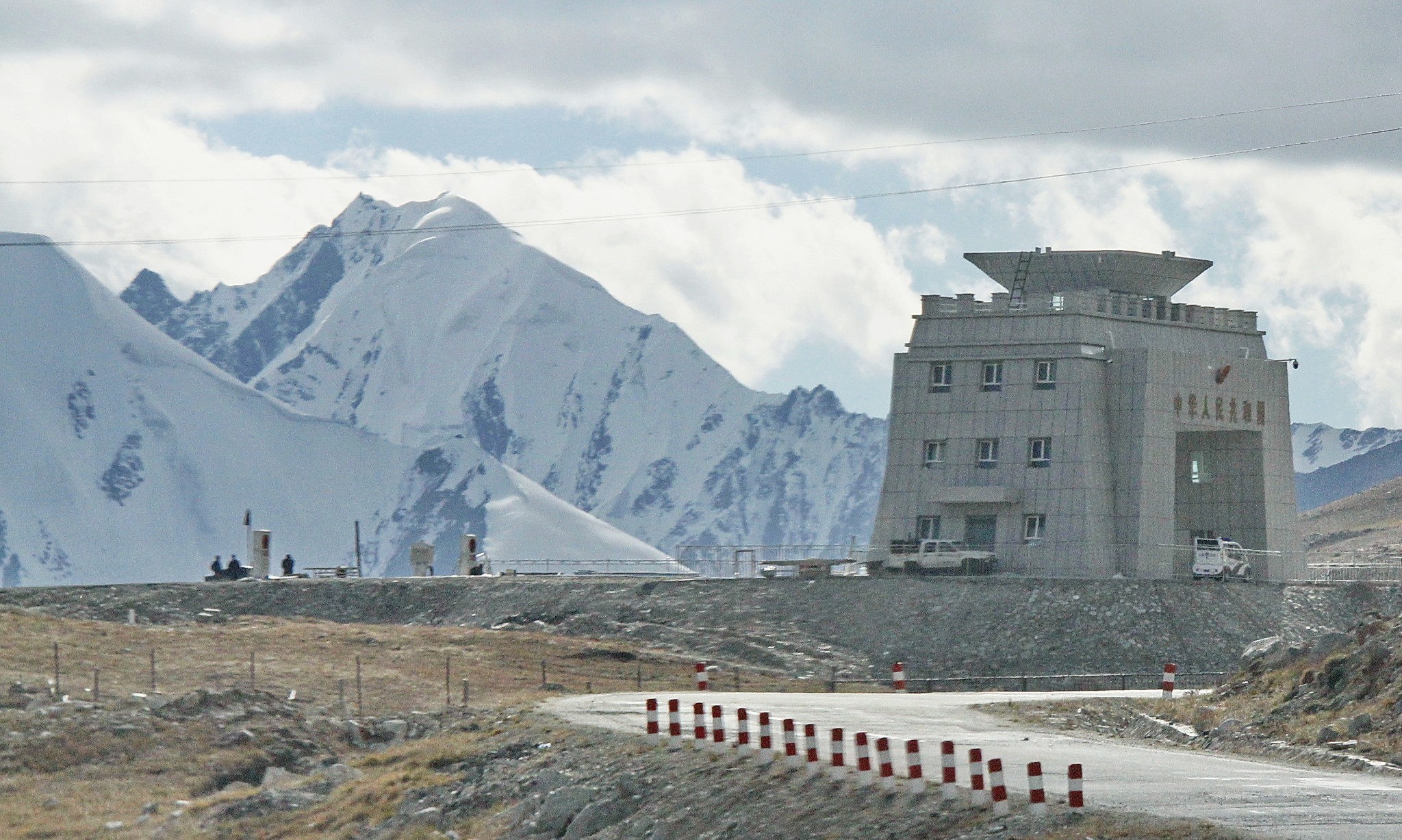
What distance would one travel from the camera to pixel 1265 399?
278 ft

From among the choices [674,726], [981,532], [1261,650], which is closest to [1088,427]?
[981,532]

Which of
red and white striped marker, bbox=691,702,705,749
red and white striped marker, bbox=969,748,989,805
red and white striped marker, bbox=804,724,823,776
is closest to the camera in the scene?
red and white striped marker, bbox=969,748,989,805

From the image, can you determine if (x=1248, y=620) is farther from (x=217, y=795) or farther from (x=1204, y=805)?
(x=1204, y=805)

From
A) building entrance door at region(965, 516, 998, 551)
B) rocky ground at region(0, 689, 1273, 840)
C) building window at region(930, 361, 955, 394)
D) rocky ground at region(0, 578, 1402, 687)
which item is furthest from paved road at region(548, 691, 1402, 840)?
building window at region(930, 361, 955, 394)

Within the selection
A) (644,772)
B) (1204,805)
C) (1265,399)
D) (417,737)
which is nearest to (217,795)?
(417,737)

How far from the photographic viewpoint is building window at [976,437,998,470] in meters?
82.6

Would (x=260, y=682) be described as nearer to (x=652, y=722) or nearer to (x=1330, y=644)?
(x=652, y=722)

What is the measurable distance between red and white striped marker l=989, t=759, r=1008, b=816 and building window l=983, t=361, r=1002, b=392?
5404 centimetres

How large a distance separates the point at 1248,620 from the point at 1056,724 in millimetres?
31042

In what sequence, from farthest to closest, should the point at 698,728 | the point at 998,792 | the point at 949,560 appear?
1. the point at 949,560
2. the point at 698,728
3. the point at 998,792

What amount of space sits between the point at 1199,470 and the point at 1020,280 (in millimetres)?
10217

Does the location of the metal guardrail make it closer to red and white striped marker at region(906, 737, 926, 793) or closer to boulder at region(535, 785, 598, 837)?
boulder at region(535, 785, 598, 837)

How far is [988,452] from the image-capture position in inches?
3265

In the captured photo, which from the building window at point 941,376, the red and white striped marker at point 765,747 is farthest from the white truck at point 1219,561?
the red and white striped marker at point 765,747
